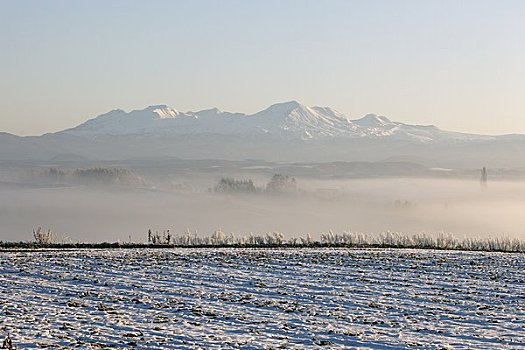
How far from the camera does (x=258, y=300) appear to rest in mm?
23469

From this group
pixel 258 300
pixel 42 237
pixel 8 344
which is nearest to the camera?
pixel 8 344

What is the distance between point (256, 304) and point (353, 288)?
216 inches

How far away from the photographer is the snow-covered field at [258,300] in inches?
698

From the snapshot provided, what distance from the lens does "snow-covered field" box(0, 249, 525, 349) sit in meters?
17.7

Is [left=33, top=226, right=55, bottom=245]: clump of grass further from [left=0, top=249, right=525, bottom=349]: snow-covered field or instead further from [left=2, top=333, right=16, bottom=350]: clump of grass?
[left=2, top=333, right=16, bottom=350]: clump of grass

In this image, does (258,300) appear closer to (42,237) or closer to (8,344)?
(8,344)

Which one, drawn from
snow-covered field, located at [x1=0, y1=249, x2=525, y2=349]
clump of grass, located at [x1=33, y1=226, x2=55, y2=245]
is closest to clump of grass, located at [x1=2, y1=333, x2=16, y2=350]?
snow-covered field, located at [x1=0, y1=249, x2=525, y2=349]

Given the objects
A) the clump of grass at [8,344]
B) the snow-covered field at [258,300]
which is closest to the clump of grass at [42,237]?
→ the snow-covered field at [258,300]

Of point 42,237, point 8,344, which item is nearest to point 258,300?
Answer: point 8,344

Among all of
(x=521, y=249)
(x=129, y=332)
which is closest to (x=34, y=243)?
(x=129, y=332)

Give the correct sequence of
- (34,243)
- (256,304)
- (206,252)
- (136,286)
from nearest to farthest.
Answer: (256,304) → (136,286) → (206,252) → (34,243)

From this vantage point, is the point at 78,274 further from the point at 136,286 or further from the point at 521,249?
the point at 521,249

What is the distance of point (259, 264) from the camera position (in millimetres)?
32312

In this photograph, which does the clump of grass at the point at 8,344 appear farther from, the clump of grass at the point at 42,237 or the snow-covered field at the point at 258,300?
the clump of grass at the point at 42,237
